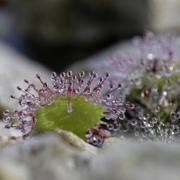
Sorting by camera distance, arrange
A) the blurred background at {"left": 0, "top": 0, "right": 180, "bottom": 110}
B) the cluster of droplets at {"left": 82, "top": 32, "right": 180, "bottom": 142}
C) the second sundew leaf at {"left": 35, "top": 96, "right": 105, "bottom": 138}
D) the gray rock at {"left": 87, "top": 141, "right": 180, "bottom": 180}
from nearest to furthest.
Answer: the gray rock at {"left": 87, "top": 141, "right": 180, "bottom": 180} → the second sundew leaf at {"left": 35, "top": 96, "right": 105, "bottom": 138} → the cluster of droplets at {"left": 82, "top": 32, "right": 180, "bottom": 142} → the blurred background at {"left": 0, "top": 0, "right": 180, "bottom": 110}

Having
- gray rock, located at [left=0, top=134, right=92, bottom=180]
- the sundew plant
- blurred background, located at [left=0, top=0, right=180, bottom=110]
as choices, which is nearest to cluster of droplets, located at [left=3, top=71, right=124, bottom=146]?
the sundew plant

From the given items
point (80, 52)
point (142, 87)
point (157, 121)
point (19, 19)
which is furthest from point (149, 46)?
point (19, 19)

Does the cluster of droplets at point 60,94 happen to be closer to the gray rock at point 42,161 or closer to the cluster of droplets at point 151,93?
the cluster of droplets at point 151,93

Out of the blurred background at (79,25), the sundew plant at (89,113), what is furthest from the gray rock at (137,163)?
the blurred background at (79,25)

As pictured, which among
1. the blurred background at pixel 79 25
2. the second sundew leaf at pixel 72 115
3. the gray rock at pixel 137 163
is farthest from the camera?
the blurred background at pixel 79 25

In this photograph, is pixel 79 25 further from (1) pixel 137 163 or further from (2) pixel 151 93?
(1) pixel 137 163

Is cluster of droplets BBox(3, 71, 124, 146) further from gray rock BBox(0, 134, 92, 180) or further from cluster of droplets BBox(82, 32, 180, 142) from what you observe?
gray rock BBox(0, 134, 92, 180)

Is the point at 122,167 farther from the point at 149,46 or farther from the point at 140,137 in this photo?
the point at 149,46
